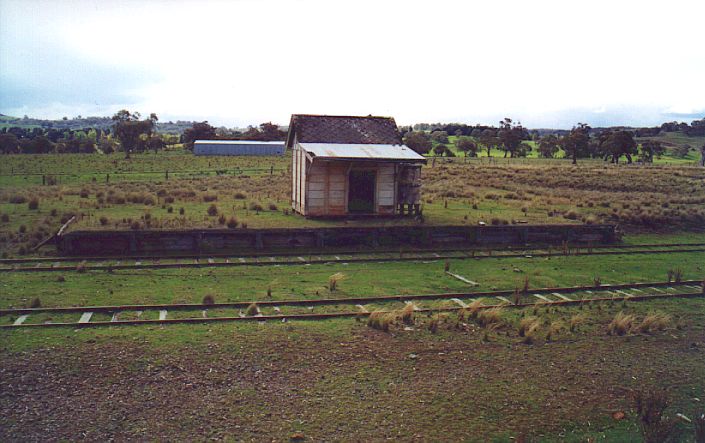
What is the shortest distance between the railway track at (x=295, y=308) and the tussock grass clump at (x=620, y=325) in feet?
4.99

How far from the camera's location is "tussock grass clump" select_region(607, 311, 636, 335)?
1181 cm

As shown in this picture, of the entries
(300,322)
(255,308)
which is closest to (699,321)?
(300,322)

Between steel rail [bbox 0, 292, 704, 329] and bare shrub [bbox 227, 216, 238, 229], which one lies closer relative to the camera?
steel rail [bbox 0, 292, 704, 329]

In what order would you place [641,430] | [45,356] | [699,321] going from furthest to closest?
[699,321]
[45,356]
[641,430]

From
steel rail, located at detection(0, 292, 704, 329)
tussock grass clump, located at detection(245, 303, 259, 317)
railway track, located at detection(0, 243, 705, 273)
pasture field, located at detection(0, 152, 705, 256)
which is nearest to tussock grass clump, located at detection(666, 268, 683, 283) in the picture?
steel rail, located at detection(0, 292, 704, 329)

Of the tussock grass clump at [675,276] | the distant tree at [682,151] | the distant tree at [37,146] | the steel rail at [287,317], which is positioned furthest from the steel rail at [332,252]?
the distant tree at [682,151]

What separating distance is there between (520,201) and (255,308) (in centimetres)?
2355

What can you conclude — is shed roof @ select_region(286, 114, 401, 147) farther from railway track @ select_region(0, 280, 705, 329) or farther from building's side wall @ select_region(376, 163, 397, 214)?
railway track @ select_region(0, 280, 705, 329)

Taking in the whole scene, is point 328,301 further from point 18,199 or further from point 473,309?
point 18,199

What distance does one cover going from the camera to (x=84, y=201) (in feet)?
91.1

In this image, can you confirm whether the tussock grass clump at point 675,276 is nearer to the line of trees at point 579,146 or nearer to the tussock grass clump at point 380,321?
the tussock grass clump at point 380,321

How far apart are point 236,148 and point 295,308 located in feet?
283

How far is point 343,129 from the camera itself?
2583cm

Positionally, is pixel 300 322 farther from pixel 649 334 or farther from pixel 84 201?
pixel 84 201
